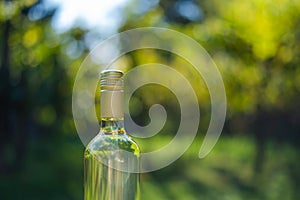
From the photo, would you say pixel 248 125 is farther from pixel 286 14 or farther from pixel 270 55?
pixel 286 14

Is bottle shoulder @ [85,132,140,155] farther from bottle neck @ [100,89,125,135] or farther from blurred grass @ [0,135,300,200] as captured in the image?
blurred grass @ [0,135,300,200]

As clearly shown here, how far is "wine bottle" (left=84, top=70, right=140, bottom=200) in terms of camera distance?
44 centimetres

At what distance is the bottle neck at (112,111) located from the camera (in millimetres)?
438

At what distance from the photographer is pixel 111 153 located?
45 centimetres

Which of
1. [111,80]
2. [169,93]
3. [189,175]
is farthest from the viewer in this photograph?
[189,175]

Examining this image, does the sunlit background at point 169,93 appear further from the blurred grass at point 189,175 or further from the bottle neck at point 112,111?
the bottle neck at point 112,111

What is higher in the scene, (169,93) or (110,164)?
(169,93)

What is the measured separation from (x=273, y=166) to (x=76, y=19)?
1907 mm

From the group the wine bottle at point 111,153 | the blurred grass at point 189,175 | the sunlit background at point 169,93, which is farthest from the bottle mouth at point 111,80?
the blurred grass at point 189,175

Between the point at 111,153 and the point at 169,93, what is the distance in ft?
9.20

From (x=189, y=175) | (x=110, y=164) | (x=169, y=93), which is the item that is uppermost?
(x=169, y=93)

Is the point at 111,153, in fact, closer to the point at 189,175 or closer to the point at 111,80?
the point at 111,80

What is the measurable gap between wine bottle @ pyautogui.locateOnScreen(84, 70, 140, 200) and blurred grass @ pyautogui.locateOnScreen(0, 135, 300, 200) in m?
2.51

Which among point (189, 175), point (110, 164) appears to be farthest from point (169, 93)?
point (110, 164)
